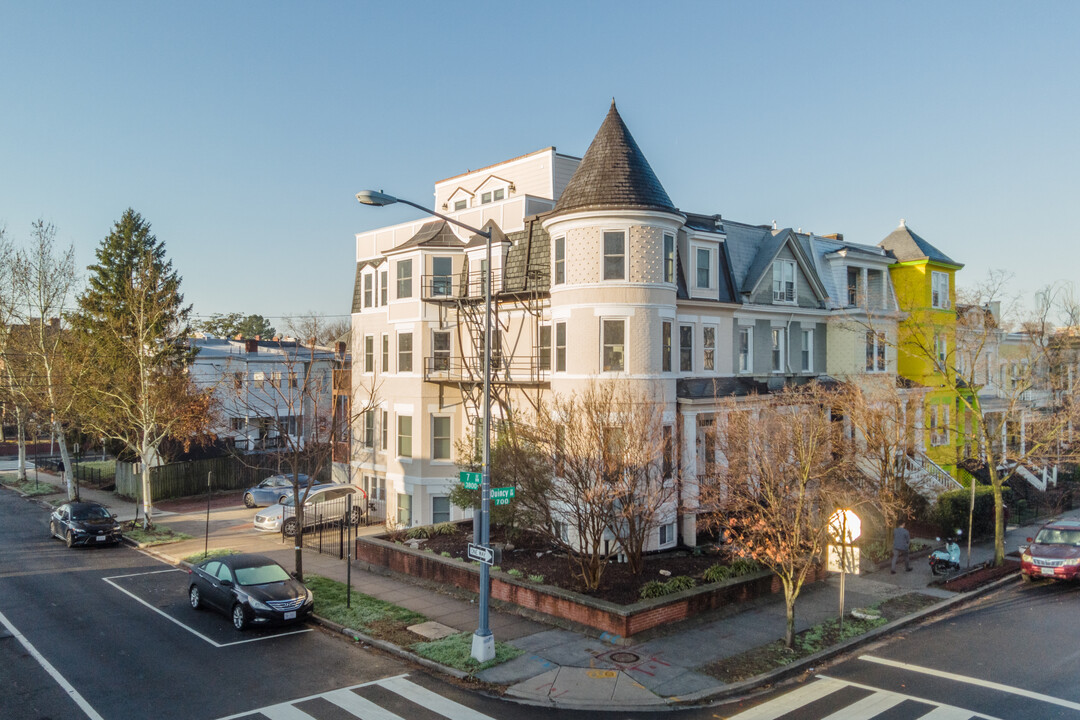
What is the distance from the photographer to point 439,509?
2897 cm

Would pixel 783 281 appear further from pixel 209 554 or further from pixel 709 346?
pixel 209 554

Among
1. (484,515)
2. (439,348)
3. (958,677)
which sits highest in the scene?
(439,348)

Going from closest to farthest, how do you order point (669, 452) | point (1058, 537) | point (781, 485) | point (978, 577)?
point (781, 485)
point (978, 577)
point (669, 452)
point (1058, 537)

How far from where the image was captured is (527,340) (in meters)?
26.2

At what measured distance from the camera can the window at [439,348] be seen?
2866 cm

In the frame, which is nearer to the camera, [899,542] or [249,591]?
[249,591]

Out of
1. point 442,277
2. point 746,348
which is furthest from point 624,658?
point 442,277

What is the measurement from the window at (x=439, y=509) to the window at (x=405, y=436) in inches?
85.3

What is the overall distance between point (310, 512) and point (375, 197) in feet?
63.5

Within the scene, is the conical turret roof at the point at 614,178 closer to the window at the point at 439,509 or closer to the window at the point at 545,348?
the window at the point at 545,348

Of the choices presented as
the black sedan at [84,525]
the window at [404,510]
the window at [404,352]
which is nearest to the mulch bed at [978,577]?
the window at [404,510]

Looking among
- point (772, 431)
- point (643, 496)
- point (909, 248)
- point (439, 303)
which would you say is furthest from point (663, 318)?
point (909, 248)

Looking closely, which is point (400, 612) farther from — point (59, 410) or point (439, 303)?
point (59, 410)

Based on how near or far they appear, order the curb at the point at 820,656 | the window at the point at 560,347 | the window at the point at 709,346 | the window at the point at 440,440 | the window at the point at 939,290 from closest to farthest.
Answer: the curb at the point at 820,656
the window at the point at 560,347
the window at the point at 709,346
the window at the point at 440,440
the window at the point at 939,290
